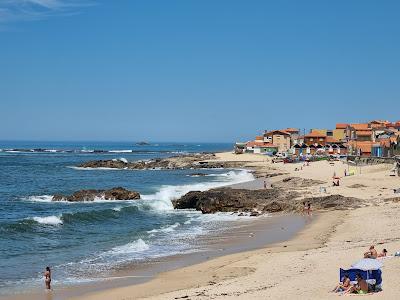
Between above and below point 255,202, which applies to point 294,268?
above

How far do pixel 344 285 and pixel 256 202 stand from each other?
2578cm

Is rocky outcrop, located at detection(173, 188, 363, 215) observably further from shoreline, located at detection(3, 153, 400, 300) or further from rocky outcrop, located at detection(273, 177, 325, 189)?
rocky outcrop, located at detection(273, 177, 325, 189)

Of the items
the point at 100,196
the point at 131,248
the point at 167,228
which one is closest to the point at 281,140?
the point at 100,196

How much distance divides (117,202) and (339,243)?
2628cm

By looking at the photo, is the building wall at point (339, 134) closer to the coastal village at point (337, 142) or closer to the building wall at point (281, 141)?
the coastal village at point (337, 142)

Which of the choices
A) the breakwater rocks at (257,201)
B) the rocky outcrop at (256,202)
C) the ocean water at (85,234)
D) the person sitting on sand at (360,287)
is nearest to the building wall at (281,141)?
the ocean water at (85,234)

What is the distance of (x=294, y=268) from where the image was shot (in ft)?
61.9

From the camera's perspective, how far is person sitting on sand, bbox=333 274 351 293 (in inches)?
574

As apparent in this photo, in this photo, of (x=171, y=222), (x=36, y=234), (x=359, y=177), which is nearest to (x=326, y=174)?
(x=359, y=177)

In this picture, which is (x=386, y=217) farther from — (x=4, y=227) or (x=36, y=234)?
(x=4, y=227)

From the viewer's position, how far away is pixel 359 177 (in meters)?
51.1

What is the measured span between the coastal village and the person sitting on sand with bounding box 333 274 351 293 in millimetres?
58150

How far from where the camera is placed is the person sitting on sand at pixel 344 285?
14586 millimetres

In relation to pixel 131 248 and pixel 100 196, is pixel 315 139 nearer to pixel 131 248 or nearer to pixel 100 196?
pixel 100 196
